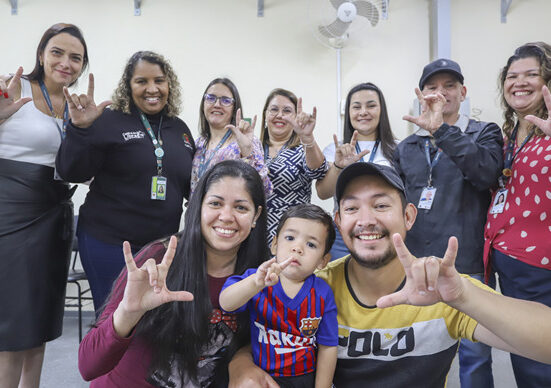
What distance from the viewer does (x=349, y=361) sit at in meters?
1.23

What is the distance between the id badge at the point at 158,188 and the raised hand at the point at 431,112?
125 centimetres

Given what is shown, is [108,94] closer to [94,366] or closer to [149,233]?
[149,233]

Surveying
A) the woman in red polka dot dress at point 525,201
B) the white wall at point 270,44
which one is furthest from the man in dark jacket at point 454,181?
the white wall at point 270,44

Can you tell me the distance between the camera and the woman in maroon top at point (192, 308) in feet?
3.50

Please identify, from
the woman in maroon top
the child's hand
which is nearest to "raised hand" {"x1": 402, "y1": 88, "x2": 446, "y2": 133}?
the woman in maroon top

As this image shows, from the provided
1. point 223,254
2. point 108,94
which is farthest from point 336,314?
point 108,94

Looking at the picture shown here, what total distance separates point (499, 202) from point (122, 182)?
1840mm

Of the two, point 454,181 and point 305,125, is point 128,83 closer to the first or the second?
point 305,125

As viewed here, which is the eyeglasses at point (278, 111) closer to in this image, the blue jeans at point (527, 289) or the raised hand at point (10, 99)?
the raised hand at point (10, 99)

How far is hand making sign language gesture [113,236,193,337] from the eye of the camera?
1.00 m

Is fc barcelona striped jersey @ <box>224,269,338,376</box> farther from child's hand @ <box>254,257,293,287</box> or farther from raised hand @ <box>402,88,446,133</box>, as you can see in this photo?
raised hand @ <box>402,88,446,133</box>

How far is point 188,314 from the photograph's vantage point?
4.00ft

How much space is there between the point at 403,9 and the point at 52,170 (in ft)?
13.3

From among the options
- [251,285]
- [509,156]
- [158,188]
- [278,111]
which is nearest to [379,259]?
[251,285]
